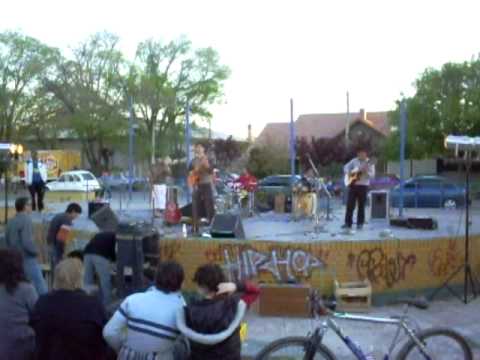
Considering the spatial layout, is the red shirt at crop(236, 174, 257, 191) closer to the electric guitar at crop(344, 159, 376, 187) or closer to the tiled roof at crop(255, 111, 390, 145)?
the electric guitar at crop(344, 159, 376, 187)

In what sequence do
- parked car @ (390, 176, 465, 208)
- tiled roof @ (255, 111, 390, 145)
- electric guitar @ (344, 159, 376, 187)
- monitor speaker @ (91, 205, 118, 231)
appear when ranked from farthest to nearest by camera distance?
1. tiled roof @ (255, 111, 390, 145)
2. parked car @ (390, 176, 465, 208)
3. electric guitar @ (344, 159, 376, 187)
4. monitor speaker @ (91, 205, 118, 231)

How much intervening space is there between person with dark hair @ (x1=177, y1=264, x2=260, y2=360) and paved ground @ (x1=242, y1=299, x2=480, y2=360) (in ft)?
11.5

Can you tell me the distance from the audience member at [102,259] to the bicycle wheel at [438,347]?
492 centimetres

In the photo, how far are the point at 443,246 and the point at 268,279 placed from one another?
2.80m

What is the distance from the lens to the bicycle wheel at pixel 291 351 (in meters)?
5.80

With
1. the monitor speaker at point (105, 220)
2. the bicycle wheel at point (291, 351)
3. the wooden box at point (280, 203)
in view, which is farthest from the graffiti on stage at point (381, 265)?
the wooden box at point (280, 203)

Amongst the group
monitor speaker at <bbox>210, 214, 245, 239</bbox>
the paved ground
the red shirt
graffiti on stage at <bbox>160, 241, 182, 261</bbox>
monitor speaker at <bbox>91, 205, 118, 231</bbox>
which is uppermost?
the red shirt

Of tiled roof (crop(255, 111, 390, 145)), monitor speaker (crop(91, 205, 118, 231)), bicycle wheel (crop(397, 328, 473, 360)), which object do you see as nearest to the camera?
bicycle wheel (crop(397, 328, 473, 360))

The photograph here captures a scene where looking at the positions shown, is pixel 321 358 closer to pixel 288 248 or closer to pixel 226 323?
pixel 226 323

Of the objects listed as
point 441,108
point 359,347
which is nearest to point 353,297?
point 359,347

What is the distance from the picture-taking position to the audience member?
997cm

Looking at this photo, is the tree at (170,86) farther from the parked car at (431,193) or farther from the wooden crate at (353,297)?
the wooden crate at (353,297)

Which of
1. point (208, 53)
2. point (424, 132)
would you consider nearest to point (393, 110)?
point (424, 132)

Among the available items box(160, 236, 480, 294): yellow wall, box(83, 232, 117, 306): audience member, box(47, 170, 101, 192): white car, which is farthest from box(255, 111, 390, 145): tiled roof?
box(83, 232, 117, 306): audience member
